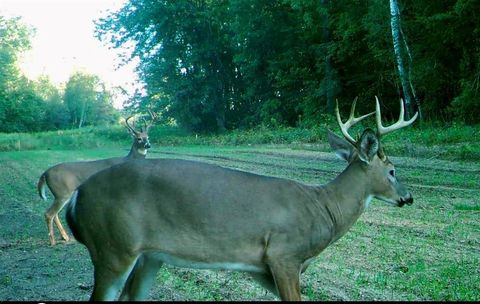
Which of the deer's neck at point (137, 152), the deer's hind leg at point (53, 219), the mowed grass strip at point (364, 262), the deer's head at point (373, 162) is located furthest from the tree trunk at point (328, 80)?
the deer's head at point (373, 162)

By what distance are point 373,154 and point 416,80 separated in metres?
24.8

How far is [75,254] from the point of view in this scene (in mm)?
8867

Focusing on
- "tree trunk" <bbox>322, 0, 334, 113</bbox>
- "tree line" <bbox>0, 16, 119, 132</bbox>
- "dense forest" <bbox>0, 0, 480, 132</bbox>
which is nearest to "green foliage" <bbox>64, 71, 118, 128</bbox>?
"tree line" <bbox>0, 16, 119, 132</bbox>

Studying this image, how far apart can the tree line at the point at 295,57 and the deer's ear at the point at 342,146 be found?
2146 centimetres

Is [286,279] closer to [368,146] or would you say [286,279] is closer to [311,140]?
[368,146]

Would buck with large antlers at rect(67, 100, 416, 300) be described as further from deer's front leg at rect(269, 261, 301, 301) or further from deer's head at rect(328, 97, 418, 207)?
deer's head at rect(328, 97, 418, 207)

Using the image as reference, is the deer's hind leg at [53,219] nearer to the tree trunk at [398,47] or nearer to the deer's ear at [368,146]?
the deer's ear at [368,146]

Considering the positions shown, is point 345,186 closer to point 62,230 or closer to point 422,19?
point 62,230

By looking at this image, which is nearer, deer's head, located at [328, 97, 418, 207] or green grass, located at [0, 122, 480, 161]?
deer's head, located at [328, 97, 418, 207]

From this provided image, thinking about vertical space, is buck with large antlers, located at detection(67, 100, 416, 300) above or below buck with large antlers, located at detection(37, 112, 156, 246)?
above

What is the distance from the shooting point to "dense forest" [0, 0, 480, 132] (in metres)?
29.1

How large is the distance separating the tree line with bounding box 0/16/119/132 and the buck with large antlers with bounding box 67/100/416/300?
161 ft

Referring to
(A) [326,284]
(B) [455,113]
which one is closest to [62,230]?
(A) [326,284]

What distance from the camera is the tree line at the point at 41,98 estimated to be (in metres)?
59.6
